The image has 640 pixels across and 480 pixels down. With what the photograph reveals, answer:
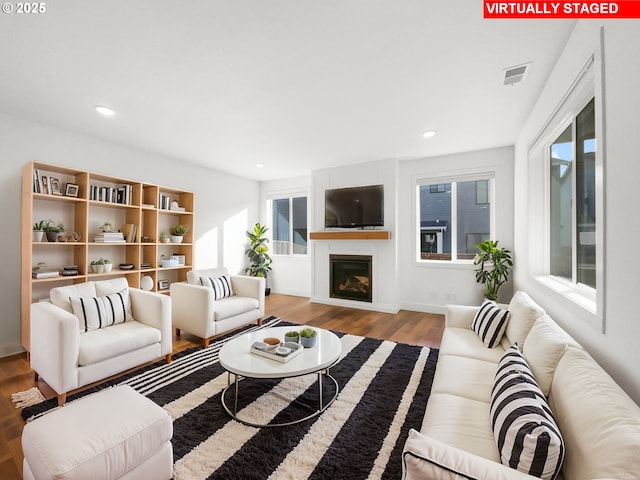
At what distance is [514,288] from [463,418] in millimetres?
3228

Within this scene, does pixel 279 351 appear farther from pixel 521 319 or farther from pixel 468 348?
pixel 521 319

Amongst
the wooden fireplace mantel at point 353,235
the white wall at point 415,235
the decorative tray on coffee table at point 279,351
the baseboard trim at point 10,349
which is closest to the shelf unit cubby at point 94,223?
the baseboard trim at point 10,349

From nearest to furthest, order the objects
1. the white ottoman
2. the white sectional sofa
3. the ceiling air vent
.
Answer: the white sectional sofa → the white ottoman → the ceiling air vent

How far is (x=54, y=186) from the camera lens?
317cm

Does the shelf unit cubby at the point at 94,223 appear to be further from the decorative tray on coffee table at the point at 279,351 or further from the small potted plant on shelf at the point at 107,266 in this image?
the decorative tray on coffee table at the point at 279,351

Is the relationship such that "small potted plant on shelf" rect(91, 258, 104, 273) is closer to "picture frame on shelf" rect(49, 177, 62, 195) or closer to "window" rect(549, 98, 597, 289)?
"picture frame on shelf" rect(49, 177, 62, 195)

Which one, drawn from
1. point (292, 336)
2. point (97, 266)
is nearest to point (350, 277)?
point (292, 336)

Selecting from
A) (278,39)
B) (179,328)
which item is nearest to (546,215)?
(278,39)

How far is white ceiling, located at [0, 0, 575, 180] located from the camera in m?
1.69

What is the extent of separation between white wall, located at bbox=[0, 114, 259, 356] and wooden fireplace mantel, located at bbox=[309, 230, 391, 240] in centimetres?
175

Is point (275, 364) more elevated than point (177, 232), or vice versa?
point (177, 232)

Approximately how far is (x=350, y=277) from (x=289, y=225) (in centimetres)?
193

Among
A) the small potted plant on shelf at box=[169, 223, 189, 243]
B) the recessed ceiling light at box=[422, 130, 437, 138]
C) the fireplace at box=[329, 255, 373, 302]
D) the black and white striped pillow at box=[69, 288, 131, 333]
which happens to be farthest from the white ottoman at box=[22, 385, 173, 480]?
the fireplace at box=[329, 255, 373, 302]

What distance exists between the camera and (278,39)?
6.16ft
